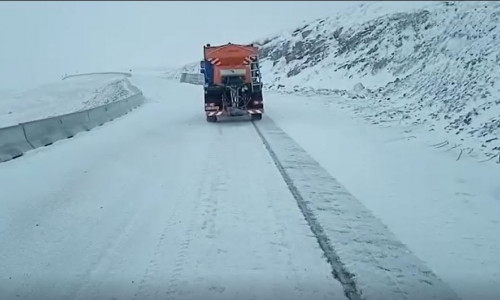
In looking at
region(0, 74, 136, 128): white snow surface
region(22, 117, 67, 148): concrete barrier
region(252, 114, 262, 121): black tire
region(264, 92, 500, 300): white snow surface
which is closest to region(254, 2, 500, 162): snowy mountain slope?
region(264, 92, 500, 300): white snow surface

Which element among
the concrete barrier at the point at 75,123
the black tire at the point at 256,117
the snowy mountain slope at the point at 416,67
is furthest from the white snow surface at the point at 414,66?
the concrete barrier at the point at 75,123

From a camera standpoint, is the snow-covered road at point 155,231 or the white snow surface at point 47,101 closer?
the snow-covered road at point 155,231

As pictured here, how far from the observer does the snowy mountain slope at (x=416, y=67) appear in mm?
15711

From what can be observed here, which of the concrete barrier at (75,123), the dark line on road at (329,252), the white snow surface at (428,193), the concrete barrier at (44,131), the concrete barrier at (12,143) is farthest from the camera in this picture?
the concrete barrier at (75,123)

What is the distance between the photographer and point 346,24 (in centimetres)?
5594

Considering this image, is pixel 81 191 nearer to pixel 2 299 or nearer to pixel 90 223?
pixel 90 223

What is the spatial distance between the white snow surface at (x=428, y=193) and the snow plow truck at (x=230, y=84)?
491 centimetres

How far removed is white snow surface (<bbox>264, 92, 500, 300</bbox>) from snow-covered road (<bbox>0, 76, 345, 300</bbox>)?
120 cm

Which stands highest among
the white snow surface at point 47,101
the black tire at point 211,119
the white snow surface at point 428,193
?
the white snow surface at point 47,101

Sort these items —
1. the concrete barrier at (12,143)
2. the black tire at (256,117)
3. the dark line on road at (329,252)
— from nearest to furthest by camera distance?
the dark line on road at (329,252) → the concrete barrier at (12,143) → the black tire at (256,117)

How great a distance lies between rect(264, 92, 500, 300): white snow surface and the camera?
5684mm

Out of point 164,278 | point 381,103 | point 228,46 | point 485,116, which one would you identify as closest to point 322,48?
point 381,103

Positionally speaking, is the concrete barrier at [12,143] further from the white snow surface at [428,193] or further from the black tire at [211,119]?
the black tire at [211,119]

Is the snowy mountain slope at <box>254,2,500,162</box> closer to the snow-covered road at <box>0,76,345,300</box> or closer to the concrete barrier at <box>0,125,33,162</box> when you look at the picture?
the snow-covered road at <box>0,76,345,300</box>
